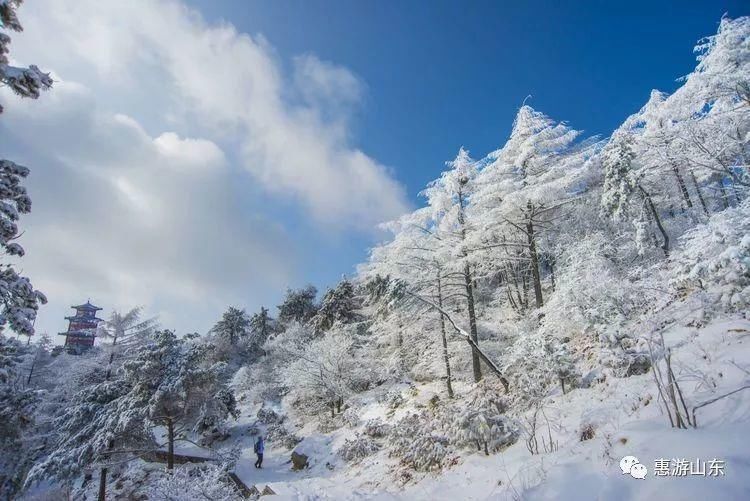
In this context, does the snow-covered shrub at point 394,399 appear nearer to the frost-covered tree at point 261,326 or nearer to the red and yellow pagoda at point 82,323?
the frost-covered tree at point 261,326

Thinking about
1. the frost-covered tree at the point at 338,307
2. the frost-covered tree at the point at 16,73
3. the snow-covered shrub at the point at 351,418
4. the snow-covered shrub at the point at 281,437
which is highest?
the frost-covered tree at the point at 338,307

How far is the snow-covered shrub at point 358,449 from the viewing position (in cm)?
1606

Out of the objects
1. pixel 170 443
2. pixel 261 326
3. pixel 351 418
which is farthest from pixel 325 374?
pixel 261 326

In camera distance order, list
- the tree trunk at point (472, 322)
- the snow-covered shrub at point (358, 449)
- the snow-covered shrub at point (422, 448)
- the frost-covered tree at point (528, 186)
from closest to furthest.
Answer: the snow-covered shrub at point (422, 448), the frost-covered tree at point (528, 186), the snow-covered shrub at point (358, 449), the tree trunk at point (472, 322)

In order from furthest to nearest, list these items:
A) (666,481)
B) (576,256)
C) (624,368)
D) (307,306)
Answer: (307,306), (576,256), (624,368), (666,481)

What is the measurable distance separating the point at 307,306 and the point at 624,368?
45.9 m

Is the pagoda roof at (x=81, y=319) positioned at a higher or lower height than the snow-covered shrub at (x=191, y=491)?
higher

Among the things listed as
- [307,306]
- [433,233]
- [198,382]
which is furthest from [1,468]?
[307,306]

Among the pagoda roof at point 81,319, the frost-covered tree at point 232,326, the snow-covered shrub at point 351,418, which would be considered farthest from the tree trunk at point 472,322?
the pagoda roof at point 81,319

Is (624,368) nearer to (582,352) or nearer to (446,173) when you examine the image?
(582,352)

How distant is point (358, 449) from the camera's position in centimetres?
1633

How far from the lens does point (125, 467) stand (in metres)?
17.9

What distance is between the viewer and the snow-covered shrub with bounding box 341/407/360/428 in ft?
68.7

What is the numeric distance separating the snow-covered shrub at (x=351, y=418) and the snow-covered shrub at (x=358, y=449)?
13.1 feet
